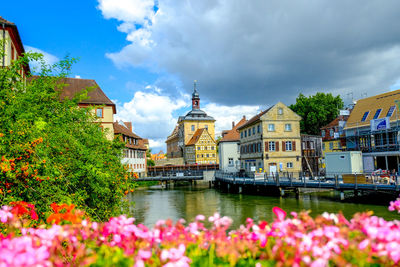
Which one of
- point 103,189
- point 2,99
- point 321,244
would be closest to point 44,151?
point 2,99

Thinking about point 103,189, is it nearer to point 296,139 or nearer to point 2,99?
point 2,99

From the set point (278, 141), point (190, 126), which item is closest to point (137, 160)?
point (278, 141)

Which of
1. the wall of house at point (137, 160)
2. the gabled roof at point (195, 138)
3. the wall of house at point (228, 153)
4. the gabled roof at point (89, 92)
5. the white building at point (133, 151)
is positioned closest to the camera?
the gabled roof at point (89, 92)

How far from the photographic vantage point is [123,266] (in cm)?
209

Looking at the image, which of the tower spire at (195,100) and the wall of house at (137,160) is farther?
the tower spire at (195,100)

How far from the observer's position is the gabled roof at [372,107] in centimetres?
3638

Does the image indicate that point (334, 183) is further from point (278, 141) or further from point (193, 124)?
point (193, 124)

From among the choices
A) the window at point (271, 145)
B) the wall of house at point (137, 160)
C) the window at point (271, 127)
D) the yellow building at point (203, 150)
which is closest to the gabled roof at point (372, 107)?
the window at point (271, 127)

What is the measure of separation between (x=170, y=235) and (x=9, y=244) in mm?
1143

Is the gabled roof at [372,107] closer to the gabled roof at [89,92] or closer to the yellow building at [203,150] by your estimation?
the gabled roof at [89,92]

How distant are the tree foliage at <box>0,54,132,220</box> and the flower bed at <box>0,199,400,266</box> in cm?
436

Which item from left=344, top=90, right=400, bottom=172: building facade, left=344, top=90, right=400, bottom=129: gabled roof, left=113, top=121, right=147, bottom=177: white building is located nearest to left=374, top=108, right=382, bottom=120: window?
left=344, top=90, right=400, bottom=172: building facade

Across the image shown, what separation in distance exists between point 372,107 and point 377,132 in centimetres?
516

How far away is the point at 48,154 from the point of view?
8.69 metres
